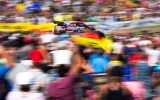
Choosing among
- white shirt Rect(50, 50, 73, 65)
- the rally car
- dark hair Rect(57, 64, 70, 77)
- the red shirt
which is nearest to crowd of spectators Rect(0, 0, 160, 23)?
the rally car

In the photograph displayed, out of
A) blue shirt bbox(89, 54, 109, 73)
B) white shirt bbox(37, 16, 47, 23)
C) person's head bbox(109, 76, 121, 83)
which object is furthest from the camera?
white shirt bbox(37, 16, 47, 23)

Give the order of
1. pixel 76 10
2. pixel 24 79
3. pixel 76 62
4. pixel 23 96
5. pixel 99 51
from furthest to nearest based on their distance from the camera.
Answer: pixel 76 10 → pixel 99 51 → pixel 76 62 → pixel 24 79 → pixel 23 96

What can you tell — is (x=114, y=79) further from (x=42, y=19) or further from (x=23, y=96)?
(x=42, y=19)

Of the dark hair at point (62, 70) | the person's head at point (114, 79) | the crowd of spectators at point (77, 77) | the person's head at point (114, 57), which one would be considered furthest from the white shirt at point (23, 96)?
the person's head at point (114, 57)

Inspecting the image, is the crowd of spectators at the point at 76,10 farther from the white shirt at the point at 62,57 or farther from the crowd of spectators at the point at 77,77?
the white shirt at the point at 62,57

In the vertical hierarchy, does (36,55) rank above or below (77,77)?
below

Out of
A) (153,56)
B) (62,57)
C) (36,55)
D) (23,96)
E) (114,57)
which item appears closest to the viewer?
(23,96)

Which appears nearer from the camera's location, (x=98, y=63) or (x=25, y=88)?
(x=25, y=88)

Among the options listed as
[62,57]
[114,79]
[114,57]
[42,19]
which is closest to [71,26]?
[42,19]

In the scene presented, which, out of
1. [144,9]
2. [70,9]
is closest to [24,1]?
[70,9]

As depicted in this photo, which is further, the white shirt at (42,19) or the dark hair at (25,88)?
the white shirt at (42,19)

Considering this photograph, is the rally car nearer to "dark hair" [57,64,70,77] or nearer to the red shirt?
the red shirt

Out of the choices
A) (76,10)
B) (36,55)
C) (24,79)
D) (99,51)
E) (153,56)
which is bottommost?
(76,10)

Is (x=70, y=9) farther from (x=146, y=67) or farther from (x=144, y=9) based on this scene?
(x=146, y=67)
